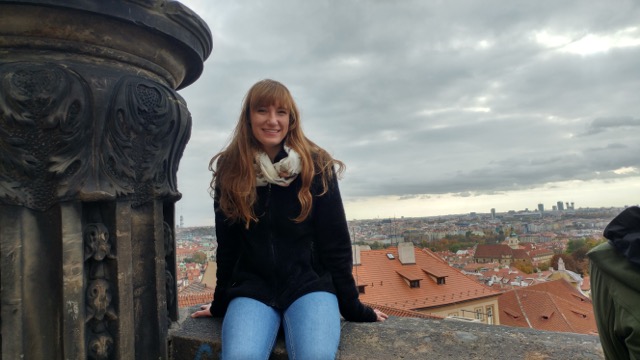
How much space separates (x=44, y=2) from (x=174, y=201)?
0.89 metres

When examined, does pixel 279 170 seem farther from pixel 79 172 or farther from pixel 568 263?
pixel 568 263

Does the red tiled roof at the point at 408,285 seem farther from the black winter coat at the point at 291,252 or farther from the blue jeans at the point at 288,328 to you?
the blue jeans at the point at 288,328

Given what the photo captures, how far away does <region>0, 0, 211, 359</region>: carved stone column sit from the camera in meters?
1.48

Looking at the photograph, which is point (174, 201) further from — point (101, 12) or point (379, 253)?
point (379, 253)

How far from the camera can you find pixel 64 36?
5.17 ft

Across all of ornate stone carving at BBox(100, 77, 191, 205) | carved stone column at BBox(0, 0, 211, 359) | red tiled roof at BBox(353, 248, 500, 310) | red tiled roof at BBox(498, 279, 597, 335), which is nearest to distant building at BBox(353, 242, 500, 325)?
red tiled roof at BBox(353, 248, 500, 310)

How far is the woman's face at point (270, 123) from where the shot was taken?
6.33ft

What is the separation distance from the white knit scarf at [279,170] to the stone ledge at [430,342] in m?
0.64

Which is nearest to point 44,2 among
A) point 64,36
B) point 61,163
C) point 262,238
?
point 64,36

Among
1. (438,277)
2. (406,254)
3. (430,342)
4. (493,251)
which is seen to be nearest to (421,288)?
(438,277)

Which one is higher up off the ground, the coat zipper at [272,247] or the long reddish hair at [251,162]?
the long reddish hair at [251,162]

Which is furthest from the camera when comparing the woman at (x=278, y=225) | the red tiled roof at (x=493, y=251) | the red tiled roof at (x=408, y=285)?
the red tiled roof at (x=493, y=251)

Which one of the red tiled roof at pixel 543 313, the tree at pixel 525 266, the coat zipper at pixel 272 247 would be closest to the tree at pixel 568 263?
the tree at pixel 525 266

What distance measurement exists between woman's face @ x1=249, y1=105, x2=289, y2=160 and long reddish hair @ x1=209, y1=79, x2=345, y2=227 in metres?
0.02
